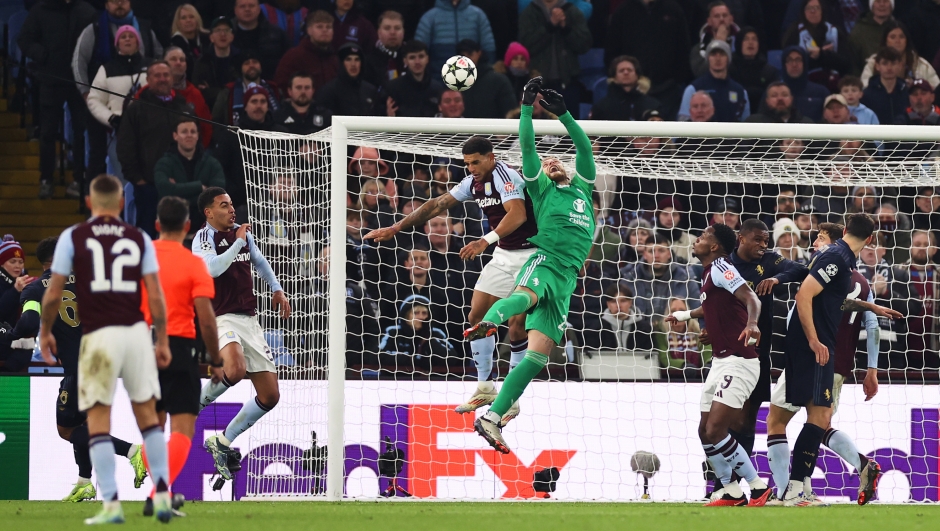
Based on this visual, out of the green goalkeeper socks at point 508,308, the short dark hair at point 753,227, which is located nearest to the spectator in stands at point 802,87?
the short dark hair at point 753,227

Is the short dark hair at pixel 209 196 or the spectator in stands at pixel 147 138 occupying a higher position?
the spectator in stands at pixel 147 138

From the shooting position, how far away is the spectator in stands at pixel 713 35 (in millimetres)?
15562

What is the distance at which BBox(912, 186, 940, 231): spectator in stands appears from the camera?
41.6 ft

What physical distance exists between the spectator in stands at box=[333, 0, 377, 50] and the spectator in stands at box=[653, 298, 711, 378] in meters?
5.36

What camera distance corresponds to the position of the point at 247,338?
1011 centimetres

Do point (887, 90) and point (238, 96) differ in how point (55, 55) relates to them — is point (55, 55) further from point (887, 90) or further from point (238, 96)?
point (887, 90)

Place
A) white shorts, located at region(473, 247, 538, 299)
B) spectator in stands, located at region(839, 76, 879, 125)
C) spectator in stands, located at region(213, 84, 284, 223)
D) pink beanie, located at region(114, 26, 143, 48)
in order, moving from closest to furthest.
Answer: white shorts, located at region(473, 247, 538, 299), spectator in stands, located at region(213, 84, 284, 223), pink beanie, located at region(114, 26, 143, 48), spectator in stands, located at region(839, 76, 879, 125)

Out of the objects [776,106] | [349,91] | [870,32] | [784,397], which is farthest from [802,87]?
[784,397]

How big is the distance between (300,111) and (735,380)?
634 centimetres

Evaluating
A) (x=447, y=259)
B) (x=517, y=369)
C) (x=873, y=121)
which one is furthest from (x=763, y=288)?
(x=873, y=121)

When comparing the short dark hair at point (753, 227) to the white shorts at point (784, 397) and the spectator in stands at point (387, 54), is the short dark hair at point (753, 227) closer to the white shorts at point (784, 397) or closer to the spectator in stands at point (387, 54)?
the white shorts at point (784, 397)

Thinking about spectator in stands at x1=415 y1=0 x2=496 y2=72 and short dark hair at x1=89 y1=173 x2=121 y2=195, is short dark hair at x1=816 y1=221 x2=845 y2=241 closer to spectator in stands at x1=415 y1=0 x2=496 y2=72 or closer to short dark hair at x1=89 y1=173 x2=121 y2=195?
short dark hair at x1=89 y1=173 x2=121 y2=195

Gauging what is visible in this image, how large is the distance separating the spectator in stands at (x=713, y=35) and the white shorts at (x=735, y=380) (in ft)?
21.4

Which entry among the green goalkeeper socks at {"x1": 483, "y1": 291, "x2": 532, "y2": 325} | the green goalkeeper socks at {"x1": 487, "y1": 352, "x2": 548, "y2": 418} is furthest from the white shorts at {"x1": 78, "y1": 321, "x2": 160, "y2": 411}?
the green goalkeeper socks at {"x1": 487, "y1": 352, "x2": 548, "y2": 418}
